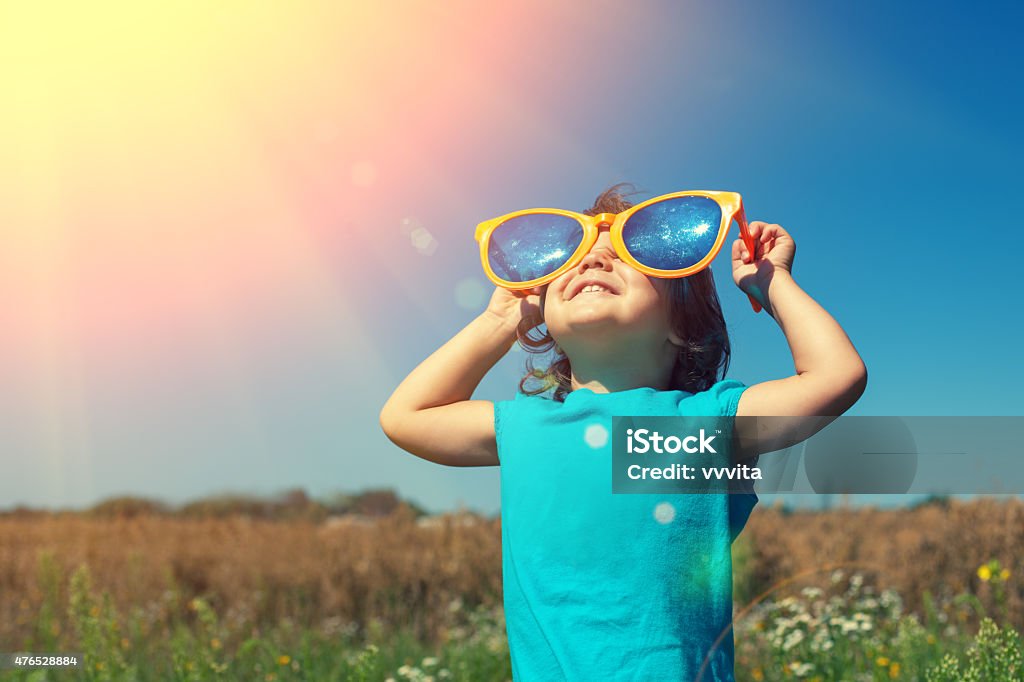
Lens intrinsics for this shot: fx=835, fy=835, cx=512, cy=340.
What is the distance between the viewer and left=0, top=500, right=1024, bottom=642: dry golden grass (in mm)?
5820

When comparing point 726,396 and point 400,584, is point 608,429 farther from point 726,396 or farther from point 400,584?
point 400,584

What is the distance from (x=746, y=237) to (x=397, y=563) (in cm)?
510

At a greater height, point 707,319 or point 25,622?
point 707,319

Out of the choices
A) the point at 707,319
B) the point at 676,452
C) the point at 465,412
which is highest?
the point at 707,319

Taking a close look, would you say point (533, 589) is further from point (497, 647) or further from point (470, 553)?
point (470, 553)

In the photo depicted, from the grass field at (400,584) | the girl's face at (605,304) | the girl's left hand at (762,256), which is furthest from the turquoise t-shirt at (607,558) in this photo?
the grass field at (400,584)

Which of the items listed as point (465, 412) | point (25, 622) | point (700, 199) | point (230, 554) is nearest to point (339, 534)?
point (230, 554)

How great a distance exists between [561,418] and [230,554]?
18.6ft

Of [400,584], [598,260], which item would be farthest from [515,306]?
[400,584]

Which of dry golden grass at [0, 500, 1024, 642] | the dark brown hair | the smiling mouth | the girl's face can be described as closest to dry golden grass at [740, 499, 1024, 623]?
dry golden grass at [0, 500, 1024, 642]

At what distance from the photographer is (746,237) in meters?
1.96

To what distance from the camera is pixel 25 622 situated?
18.2ft

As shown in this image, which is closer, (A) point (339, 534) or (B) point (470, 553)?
(B) point (470, 553)

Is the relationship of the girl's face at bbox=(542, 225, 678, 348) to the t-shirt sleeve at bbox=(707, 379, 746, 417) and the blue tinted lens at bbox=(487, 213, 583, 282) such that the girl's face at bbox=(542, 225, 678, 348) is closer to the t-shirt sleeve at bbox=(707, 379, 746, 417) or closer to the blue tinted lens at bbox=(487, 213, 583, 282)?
the blue tinted lens at bbox=(487, 213, 583, 282)
